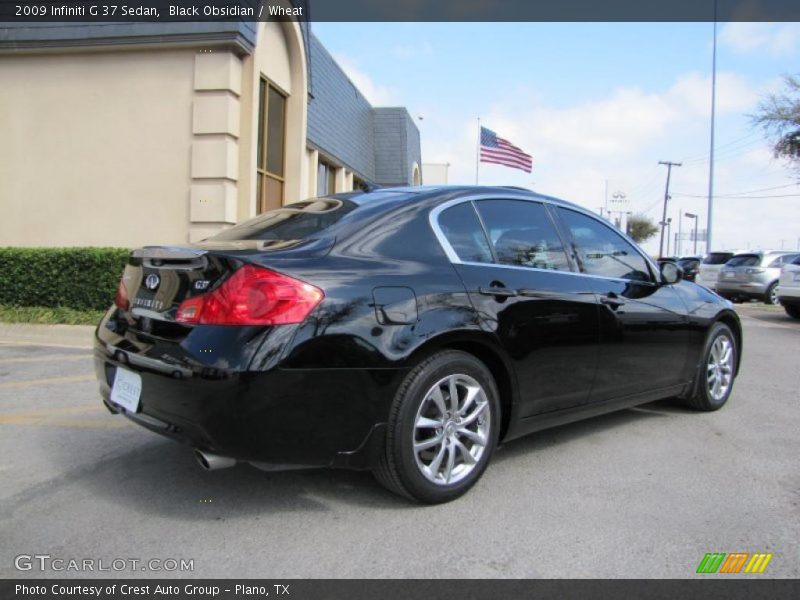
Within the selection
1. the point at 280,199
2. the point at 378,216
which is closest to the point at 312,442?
the point at 378,216

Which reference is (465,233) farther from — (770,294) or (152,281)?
(770,294)

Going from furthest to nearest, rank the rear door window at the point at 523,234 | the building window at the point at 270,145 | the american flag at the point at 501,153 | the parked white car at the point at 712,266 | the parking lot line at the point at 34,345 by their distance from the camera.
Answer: the american flag at the point at 501,153 < the parked white car at the point at 712,266 < the building window at the point at 270,145 < the parking lot line at the point at 34,345 < the rear door window at the point at 523,234

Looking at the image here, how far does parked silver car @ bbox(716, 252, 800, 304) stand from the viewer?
16.7 metres

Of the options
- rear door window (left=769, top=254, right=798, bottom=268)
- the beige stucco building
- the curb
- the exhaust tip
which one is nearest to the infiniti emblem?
the exhaust tip

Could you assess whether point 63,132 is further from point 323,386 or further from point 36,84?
point 323,386

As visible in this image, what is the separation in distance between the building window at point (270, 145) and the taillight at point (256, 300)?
28.2ft

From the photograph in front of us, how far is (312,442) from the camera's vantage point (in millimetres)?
2656

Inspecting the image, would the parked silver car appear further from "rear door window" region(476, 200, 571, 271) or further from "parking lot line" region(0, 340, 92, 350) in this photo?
"parking lot line" region(0, 340, 92, 350)

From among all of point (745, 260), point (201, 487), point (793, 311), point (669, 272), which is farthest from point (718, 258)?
point (201, 487)

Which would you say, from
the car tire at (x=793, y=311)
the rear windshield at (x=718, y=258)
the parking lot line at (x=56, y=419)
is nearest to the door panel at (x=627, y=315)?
the parking lot line at (x=56, y=419)

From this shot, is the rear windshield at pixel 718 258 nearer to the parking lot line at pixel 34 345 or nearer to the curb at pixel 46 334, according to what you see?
the curb at pixel 46 334

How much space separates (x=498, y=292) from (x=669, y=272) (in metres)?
2.03

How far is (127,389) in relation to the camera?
290 cm

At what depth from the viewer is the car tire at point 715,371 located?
480 centimetres
